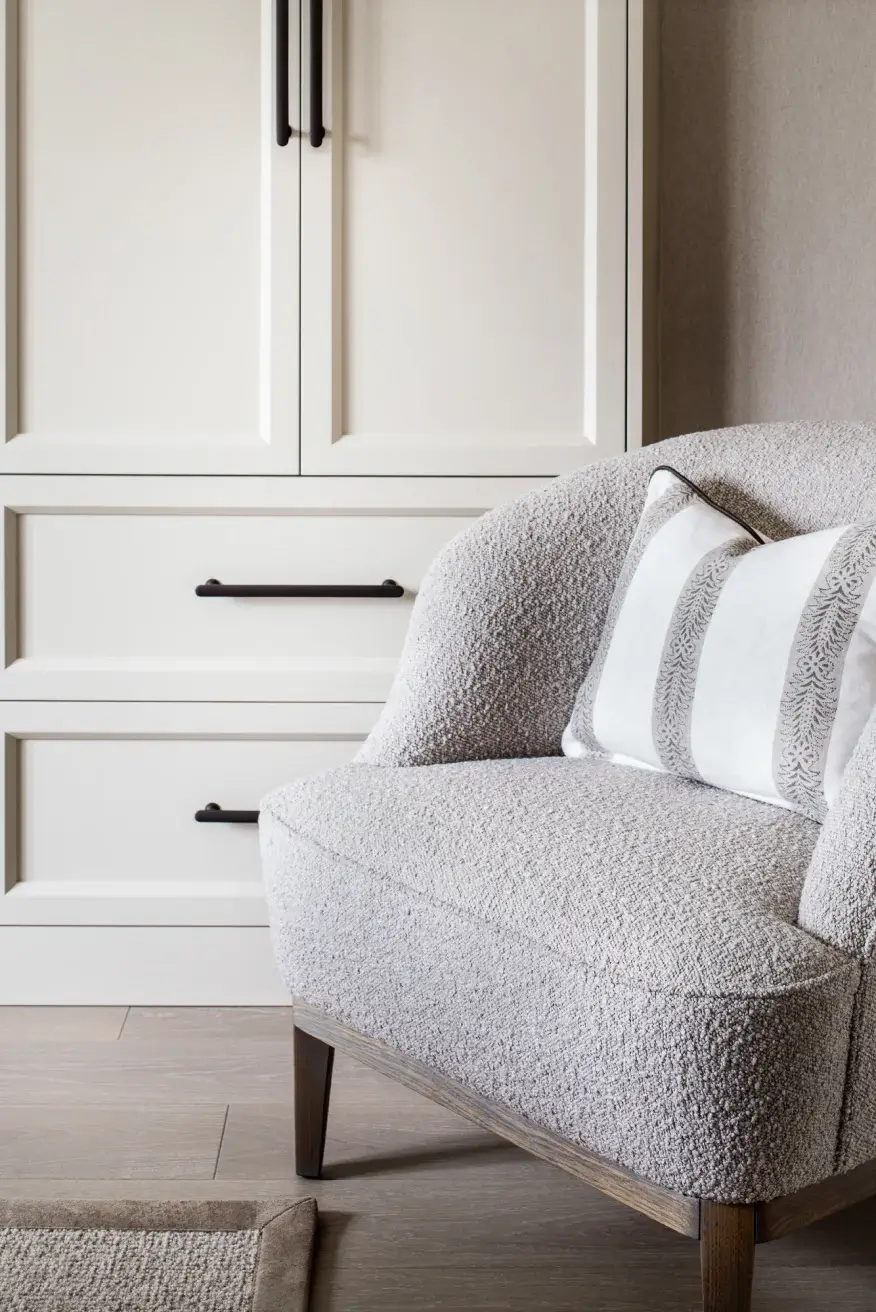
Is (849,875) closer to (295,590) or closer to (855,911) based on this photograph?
(855,911)

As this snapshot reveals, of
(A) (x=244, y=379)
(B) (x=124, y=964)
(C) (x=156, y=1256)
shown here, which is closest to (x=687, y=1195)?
(C) (x=156, y=1256)

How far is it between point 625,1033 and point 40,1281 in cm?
56

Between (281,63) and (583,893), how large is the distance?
3.86 feet

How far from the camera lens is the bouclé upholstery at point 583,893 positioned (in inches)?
25.6

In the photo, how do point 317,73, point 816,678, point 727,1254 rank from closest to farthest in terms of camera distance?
point 727,1254
point 816,678
point 317,73

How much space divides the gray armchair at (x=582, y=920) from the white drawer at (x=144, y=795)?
0.37 m

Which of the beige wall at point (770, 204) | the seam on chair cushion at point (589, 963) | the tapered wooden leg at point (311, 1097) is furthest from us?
the beige wall at point (770, 204)

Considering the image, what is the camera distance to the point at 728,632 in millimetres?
926

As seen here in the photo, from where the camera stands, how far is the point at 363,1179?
3.48 feet

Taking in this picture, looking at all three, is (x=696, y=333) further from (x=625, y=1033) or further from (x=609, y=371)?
(x=625, y=1033)

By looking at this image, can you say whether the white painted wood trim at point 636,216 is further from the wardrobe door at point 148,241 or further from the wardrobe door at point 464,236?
the wardrobe door at point 148,241

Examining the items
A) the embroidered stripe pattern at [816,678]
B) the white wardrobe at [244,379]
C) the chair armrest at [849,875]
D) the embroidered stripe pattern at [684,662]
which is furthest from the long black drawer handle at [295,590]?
the chair armrest at [849,875]

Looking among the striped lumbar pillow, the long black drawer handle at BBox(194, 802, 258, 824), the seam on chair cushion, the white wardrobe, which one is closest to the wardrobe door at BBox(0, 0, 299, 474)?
the white wardrobe

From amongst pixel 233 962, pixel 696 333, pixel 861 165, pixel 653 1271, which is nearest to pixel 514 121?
pixel 696 333
